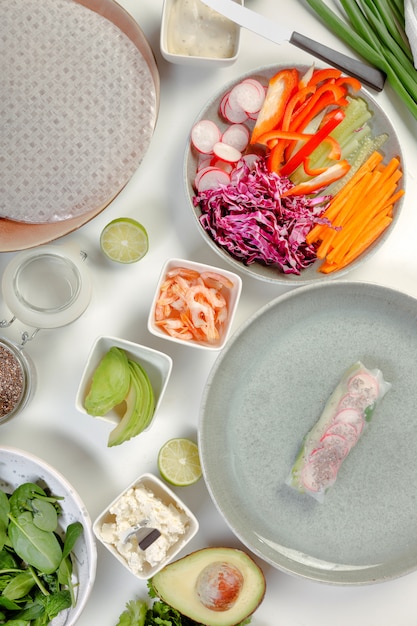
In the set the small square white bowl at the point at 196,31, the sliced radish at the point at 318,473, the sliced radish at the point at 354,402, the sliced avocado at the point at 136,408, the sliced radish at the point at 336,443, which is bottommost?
the sliced avocado at the point at 136,408

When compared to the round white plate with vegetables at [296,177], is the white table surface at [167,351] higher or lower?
lower

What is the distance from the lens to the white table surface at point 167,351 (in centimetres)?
165

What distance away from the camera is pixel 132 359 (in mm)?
1597

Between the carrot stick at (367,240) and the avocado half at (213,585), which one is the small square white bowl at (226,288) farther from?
the avocado half at (213,585)

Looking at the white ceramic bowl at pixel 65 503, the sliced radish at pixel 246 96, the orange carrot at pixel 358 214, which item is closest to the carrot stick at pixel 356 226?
the orange carrot at pixel 358 214

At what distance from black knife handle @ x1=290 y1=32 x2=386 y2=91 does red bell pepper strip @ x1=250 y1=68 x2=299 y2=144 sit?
65mm

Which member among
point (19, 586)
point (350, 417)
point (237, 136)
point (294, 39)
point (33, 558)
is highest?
point (294, 39)

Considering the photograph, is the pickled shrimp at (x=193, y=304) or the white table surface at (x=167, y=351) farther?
the white table surface at (x=167, y=351)

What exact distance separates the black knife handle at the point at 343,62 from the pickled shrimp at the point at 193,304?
0.54m

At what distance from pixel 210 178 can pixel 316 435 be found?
2.03ft

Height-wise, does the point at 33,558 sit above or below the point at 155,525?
below

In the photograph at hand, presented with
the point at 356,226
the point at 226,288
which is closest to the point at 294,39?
the point at 356,226

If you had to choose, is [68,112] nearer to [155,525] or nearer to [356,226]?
[356,226]

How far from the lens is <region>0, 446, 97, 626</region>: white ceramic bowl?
1509 millimetres
